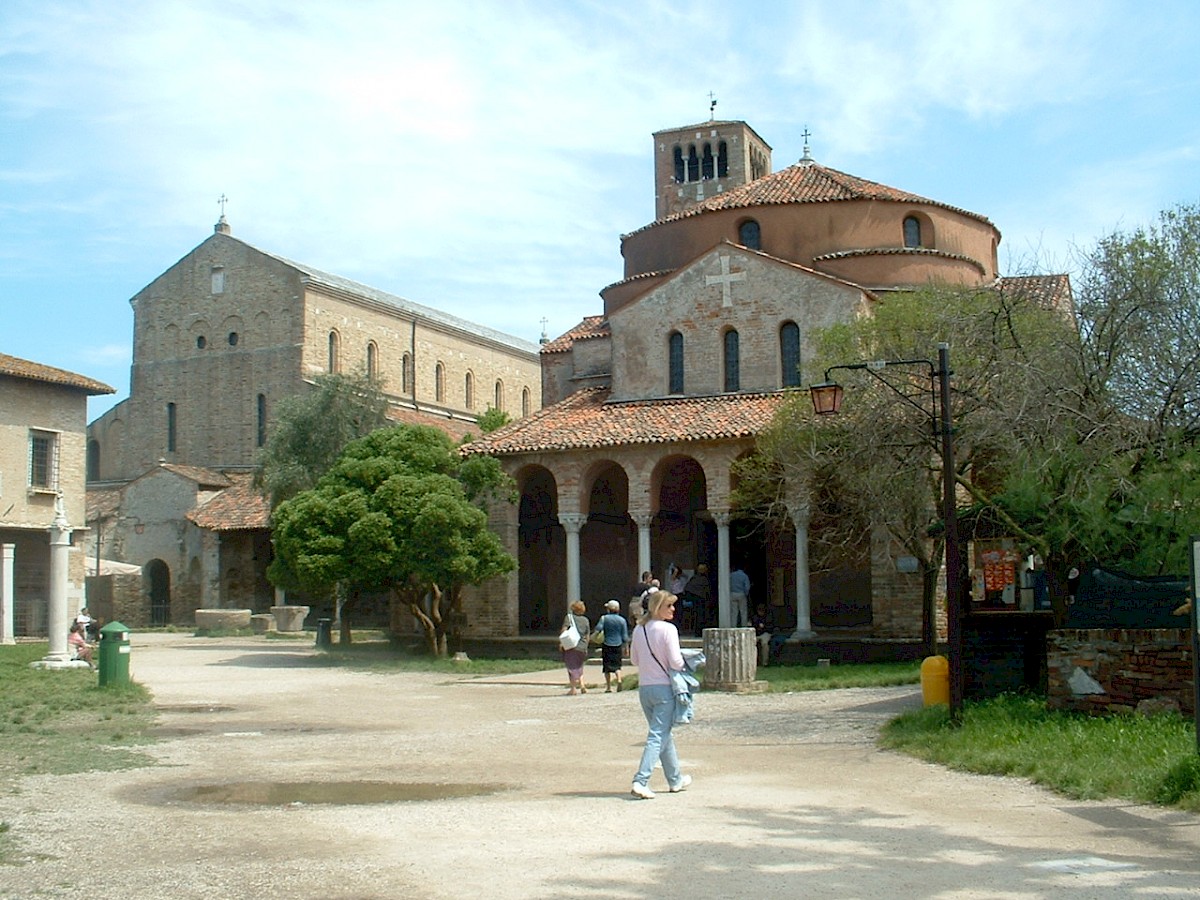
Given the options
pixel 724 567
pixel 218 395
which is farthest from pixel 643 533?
pixel 218 395

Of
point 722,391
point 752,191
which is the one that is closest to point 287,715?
point 722,391

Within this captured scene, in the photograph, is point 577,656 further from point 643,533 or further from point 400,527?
point 643,533

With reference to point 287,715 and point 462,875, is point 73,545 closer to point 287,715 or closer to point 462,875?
point 287,715

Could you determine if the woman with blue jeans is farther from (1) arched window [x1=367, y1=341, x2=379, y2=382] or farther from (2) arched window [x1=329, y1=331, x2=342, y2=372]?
(1) arched window [x1=367, y1=341, x2=379, y2=382]

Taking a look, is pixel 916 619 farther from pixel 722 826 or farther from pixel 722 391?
pixel 722 826

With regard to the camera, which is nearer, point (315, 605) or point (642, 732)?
point (642, 732)

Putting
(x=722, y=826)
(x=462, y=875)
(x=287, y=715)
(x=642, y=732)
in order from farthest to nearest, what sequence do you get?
(x=287, y=715)
(x=642, y=732)
(x=722, y=826)
(x=462, y=875)

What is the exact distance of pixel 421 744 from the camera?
555 inches

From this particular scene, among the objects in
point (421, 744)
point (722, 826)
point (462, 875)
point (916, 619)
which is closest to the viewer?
point (462, 875)

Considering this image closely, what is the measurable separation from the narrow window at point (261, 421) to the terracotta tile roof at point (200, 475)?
6.53 ft

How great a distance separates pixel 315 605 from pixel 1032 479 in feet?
115

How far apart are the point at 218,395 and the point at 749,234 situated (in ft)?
90.4

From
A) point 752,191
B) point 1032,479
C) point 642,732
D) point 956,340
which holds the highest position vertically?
point 752,191

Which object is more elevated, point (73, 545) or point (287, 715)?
point (73, 545)
